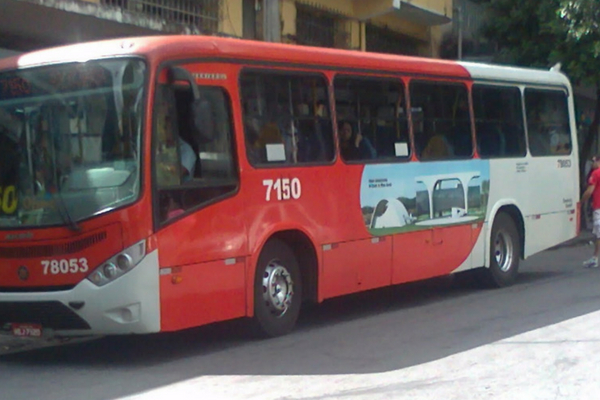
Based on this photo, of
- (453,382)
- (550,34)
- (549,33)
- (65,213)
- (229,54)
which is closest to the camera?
(453,382)

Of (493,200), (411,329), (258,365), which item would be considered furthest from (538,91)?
(258,365)

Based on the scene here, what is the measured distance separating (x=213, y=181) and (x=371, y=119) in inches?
116

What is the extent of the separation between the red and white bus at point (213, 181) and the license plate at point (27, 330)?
0.04ft

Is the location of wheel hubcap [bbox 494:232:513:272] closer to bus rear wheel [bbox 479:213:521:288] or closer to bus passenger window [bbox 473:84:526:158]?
bus rear wheel [bbox 479:213:521:288]

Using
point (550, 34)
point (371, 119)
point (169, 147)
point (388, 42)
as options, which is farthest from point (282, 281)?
point (550, 34)

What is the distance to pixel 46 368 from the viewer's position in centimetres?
910

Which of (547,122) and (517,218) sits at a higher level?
(547,122)

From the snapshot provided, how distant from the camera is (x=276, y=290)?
10289 mm

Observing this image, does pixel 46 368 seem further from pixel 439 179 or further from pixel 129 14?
pixel 129 14

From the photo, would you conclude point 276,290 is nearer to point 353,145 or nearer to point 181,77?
point 353,145

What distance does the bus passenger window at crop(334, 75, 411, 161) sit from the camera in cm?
1130

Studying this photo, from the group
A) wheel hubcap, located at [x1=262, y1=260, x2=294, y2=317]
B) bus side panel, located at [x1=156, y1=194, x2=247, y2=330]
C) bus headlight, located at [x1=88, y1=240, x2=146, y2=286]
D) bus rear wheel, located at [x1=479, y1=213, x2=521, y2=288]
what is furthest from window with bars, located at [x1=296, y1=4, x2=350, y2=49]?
bus headlight, located at [x1=88, y1=240, x2=146, y2=286]

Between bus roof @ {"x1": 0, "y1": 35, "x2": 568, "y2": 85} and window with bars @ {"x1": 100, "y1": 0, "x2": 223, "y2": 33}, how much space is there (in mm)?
4269

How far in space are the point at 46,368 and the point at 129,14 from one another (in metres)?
6.65
